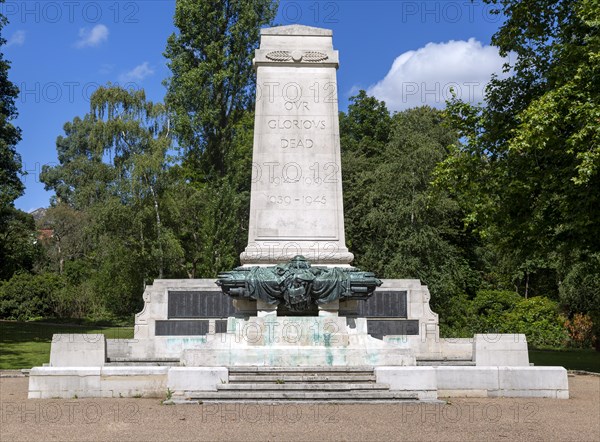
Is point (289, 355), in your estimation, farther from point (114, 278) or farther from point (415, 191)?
point (114, 278)

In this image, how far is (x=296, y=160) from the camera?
17.4 metres

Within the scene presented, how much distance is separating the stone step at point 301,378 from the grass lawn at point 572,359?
10.8 metres

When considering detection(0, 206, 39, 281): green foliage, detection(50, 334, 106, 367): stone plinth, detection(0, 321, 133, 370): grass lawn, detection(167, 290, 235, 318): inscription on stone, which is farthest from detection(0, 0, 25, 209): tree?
detection(50, 334, 106, 367): stone plinth

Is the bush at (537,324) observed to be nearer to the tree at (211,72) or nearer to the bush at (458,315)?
the bush at (458,315)

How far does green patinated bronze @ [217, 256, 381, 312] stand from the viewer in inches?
595

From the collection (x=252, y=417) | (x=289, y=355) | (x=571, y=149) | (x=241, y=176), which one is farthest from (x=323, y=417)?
(x=241, y=176)

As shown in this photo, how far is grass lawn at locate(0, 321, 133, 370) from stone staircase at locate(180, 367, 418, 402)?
9881 mm

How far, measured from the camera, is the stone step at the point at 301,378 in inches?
508

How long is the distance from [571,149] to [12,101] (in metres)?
25.3

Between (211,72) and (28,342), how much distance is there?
60.0 ft

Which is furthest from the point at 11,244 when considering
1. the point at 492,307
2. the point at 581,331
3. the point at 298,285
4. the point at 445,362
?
the point at 581,331

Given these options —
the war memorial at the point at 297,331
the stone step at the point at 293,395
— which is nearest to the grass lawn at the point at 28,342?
the war memorial at the point at 297,331

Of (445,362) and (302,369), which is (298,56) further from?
(445,362)

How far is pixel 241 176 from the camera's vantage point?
134 ft
